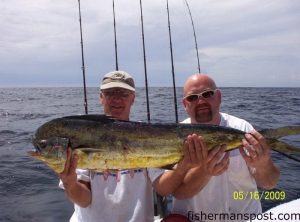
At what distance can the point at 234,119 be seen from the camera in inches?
157

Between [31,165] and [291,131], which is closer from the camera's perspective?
[291,131]

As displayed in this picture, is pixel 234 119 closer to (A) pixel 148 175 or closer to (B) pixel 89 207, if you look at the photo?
(A) pixel 148 175

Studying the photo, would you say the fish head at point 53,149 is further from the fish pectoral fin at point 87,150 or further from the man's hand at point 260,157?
the man's hand at point 260,157

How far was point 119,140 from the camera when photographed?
10.1ft

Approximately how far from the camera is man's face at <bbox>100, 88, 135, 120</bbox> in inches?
144

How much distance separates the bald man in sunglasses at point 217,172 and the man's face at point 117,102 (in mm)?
660

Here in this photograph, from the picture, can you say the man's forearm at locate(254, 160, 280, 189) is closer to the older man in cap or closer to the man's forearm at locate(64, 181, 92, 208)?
the older man in cap

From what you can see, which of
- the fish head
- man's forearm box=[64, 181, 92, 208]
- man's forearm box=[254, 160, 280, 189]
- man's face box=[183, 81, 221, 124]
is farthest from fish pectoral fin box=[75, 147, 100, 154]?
man's forearm box=[254, 160, 280, 189]

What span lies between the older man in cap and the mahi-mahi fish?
10.0 inches

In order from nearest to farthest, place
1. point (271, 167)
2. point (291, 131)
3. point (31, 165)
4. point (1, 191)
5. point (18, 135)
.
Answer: point (291, 131), point (271, 167), point (1, 191), point (31, 165), point (18, 135)

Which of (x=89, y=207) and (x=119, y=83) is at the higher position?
(x=119, y=83)

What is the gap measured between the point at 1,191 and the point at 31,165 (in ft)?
7.27

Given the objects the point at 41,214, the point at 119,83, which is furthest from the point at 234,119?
the point at 41,214

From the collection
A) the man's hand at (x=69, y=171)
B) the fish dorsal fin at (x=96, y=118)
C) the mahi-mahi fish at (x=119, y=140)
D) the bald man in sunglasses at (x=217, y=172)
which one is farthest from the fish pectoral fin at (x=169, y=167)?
the man's hand at (x=69, y=171)
